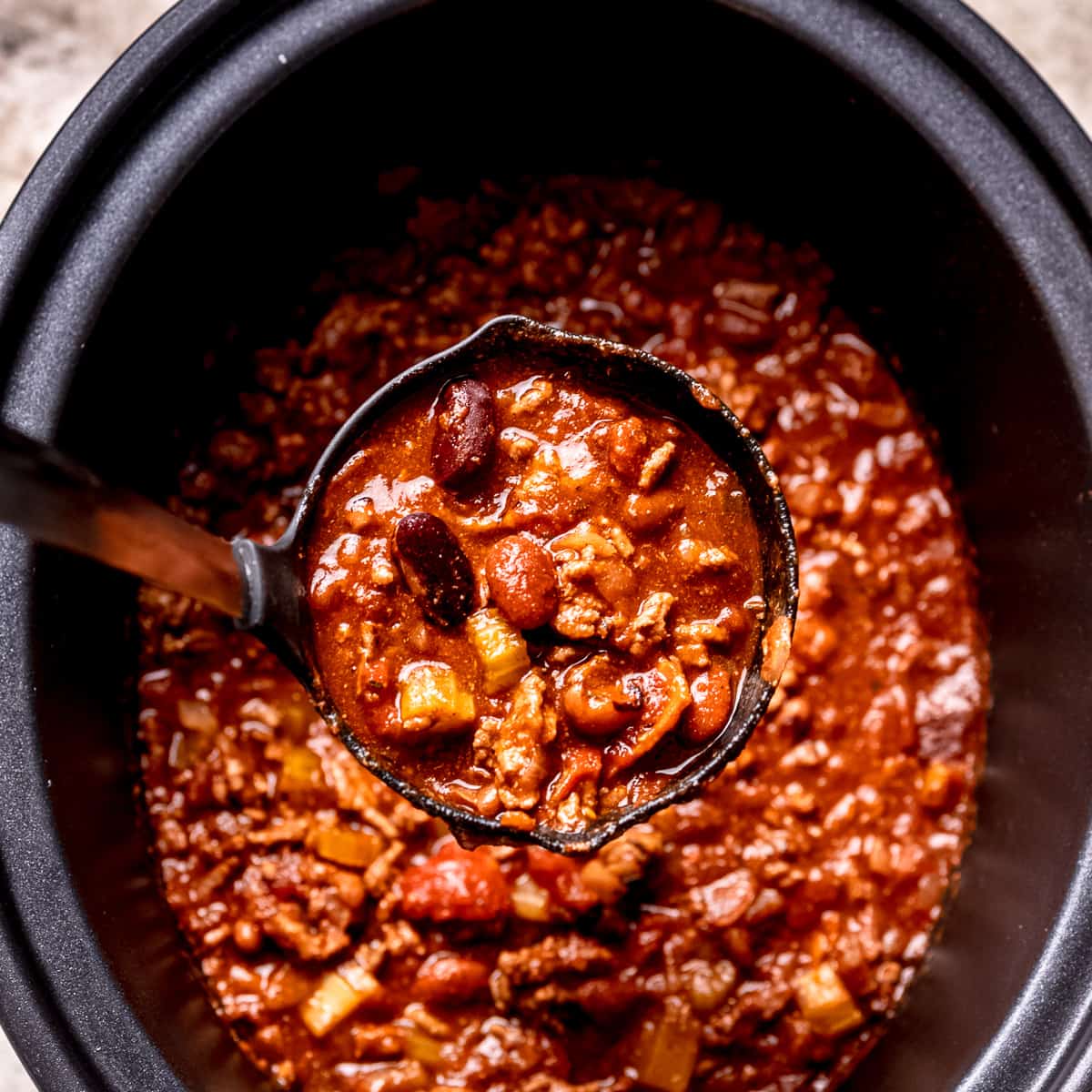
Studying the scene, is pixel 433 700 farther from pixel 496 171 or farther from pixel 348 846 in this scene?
pixel 496 171

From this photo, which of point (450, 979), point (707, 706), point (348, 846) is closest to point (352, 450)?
point (707, 706)

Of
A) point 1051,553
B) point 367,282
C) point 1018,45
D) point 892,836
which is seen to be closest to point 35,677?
point 367,282

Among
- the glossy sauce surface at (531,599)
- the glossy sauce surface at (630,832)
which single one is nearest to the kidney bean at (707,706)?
the glossy sauce surface at (531,599)

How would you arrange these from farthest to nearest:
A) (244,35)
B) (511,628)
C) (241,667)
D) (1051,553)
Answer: (241,667), (1051,553), (244,35), (511,628)

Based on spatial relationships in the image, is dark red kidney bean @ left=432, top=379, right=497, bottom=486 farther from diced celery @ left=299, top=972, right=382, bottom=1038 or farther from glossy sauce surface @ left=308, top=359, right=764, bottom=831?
diced celery @ left=299, top=972, right=382, bottom=1038

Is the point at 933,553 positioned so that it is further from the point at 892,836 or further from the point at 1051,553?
the point at 892,836
